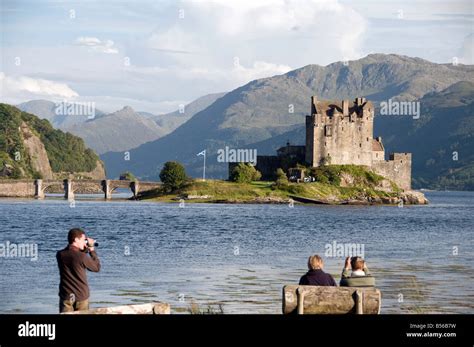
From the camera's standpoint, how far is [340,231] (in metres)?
80.0

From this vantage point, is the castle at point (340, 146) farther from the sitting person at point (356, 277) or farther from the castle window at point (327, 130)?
the sitting person at point (356, 277)

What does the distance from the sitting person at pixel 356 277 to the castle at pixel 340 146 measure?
12822 centimetres

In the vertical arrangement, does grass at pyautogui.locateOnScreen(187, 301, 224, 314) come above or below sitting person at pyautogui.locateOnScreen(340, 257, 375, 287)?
below

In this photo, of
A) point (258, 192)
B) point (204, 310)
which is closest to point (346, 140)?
point (258, 192)

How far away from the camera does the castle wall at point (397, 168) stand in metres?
160

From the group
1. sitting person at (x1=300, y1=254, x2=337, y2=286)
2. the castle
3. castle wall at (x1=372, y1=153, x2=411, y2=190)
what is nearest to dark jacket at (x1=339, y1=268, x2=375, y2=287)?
sitting person at (x1=300, y1=254, x2=337, y2=286)

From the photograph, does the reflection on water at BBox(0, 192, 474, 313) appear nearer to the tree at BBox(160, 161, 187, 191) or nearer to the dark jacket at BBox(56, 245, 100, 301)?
the dark jacket at BBox(56, 245, 100, 301)

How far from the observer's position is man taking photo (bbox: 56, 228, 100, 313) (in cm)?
1939

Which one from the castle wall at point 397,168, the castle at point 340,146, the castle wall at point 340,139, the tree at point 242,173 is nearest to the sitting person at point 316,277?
the tree at point 242,173

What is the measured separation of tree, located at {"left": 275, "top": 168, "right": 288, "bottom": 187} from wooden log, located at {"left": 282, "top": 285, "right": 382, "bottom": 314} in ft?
406

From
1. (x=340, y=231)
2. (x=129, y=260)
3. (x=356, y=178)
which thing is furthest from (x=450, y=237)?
(x=356, y=178)

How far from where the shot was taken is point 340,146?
154125mm
